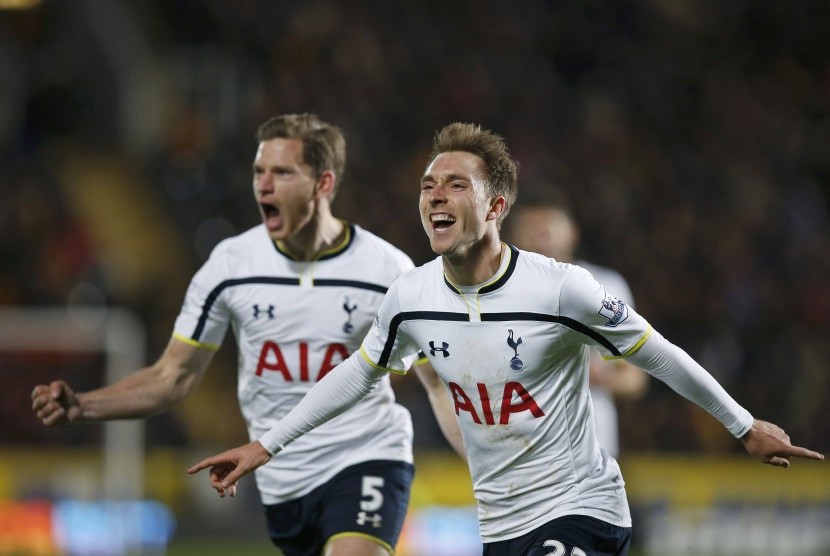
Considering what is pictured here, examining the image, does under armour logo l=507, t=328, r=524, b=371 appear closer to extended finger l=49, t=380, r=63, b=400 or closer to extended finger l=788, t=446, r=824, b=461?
extended finger l=788, t=446, r=824, b=461

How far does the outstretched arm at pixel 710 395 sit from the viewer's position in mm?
4750

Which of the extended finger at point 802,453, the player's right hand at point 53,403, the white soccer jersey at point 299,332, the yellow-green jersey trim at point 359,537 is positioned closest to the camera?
the extended finger at point 802,453

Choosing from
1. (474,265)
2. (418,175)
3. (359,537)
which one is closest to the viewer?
(474,265)

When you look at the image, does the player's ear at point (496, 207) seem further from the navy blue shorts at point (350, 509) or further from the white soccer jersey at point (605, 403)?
the white soccer jersey at point (605, 403)

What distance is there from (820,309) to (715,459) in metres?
2.58

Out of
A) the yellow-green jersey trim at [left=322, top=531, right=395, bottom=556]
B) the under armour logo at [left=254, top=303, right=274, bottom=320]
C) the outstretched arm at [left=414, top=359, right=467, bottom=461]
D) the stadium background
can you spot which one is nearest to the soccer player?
the outstretched arm at [left=414, top=359, right=467, bottom=461]

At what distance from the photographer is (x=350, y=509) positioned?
19.1 feet

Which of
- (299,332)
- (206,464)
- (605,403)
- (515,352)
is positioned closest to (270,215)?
(299,332)

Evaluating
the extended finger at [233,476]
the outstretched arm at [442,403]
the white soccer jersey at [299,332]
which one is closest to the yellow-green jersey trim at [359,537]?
the white soccer jersey at [299,332]

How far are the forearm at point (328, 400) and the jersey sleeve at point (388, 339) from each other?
0.13 ft

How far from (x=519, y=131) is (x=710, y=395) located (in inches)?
461

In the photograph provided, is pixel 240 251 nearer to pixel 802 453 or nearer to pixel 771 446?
pixel 771 446

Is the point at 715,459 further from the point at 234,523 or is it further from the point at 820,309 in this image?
the point at 234,523

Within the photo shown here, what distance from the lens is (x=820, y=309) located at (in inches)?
555
